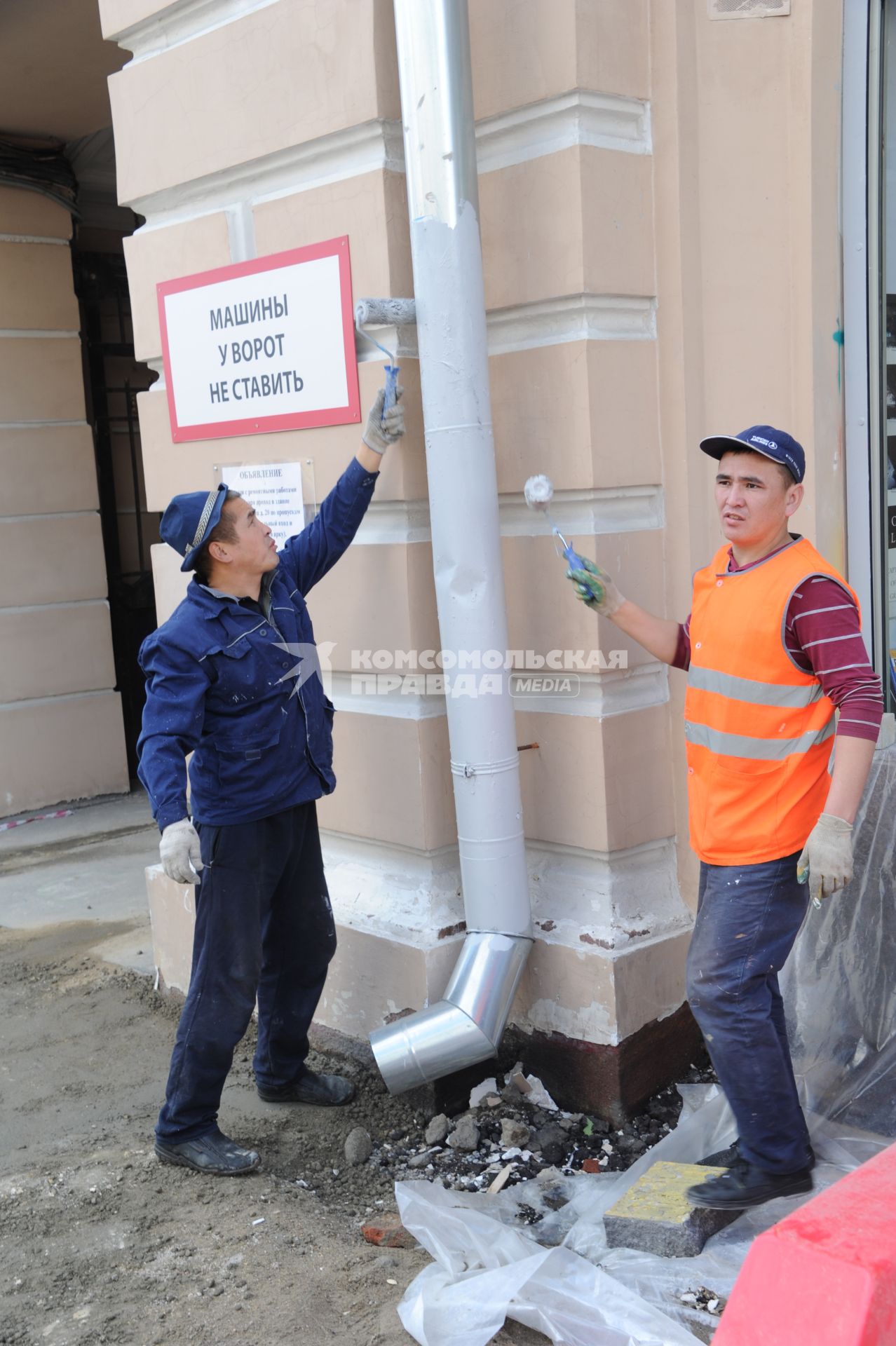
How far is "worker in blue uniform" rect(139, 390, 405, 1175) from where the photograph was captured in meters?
2.79

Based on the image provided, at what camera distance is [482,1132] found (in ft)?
9.93

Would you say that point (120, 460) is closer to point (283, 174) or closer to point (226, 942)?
point (283, 174)

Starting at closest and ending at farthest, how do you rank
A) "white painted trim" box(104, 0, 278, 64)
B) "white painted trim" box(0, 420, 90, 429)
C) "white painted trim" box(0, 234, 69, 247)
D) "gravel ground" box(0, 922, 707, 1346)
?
"gravel ground" box(0, 922, 707, 1346) → "white painted trim" box(104, 0, 278, 64) → "white painted trim" box(0, 234, 69, 247) → "white painted trim" box(0, 420, 90, 429)

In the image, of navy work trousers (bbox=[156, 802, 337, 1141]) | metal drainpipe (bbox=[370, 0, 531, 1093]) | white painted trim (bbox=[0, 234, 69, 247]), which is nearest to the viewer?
metal drainpipe (bbox=[370, 0, 531, 1093])

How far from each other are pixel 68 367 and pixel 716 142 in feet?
15.1

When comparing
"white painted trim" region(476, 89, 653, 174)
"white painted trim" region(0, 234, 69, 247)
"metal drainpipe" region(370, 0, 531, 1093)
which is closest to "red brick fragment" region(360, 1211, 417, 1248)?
"metal drainpipe" region(370, 0, 531, 1093)

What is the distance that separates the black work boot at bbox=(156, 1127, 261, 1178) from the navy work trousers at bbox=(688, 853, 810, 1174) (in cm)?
118

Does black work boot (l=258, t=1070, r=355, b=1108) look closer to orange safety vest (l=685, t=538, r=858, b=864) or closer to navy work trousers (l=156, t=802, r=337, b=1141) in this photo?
navy work trousers (l=156, t=802, r=337, b=1141)

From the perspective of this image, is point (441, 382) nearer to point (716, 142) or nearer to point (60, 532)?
point (716, 142)

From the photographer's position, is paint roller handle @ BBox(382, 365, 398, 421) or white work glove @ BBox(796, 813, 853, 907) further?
paint roller handle @ BBox(382, 365, 398, 421)

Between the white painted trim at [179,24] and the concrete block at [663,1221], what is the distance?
3.13m

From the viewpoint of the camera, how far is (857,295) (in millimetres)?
2992

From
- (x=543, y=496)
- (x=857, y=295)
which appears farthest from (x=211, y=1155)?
(x=857, y=295)

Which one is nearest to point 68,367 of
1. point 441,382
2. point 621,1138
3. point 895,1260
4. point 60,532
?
point 60,532
